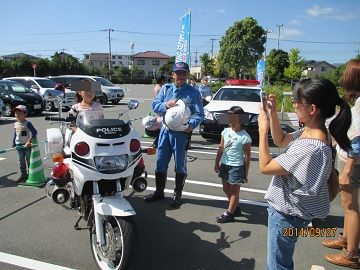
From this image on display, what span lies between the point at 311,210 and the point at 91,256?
7.63 ft

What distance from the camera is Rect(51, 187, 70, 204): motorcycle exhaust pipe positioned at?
3.76 meters

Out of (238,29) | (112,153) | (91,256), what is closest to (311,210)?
(112,153)

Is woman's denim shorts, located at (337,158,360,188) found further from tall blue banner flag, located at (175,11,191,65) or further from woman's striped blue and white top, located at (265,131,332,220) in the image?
tall blue banner flag, located at (175,11,191,65)

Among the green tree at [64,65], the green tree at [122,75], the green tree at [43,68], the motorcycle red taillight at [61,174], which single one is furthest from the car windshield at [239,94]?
the green tree at [122,75]

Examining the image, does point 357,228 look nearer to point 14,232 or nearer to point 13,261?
point 13,261

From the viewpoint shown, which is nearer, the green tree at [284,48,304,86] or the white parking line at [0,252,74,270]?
the white parking line at [0,252,74,270]

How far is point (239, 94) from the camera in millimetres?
11102

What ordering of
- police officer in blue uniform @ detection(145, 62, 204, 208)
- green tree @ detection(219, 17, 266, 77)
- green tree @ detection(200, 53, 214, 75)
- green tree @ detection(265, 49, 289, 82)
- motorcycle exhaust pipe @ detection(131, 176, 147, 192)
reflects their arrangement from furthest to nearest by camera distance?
green tree @ detection(200, 53, 214, 75)
green tree @ detection(265, 49, 289, 82)
green tree @ detection(219, 17, 266, 77)
police officer in blue uniform @ detection(145, 62, 204, 208)
motorcycle exhaust pipe @ detection(131, 176, 147, 192)

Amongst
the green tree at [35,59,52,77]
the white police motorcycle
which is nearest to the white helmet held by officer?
the white police motorcycle

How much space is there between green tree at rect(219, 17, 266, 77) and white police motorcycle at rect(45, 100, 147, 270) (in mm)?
37875

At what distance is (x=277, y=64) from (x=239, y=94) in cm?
4411

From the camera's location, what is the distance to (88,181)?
11.3 feet

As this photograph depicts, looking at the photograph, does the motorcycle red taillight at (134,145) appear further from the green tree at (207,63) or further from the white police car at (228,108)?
the green tree at (207,63)

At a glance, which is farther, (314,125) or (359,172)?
(359,172)
